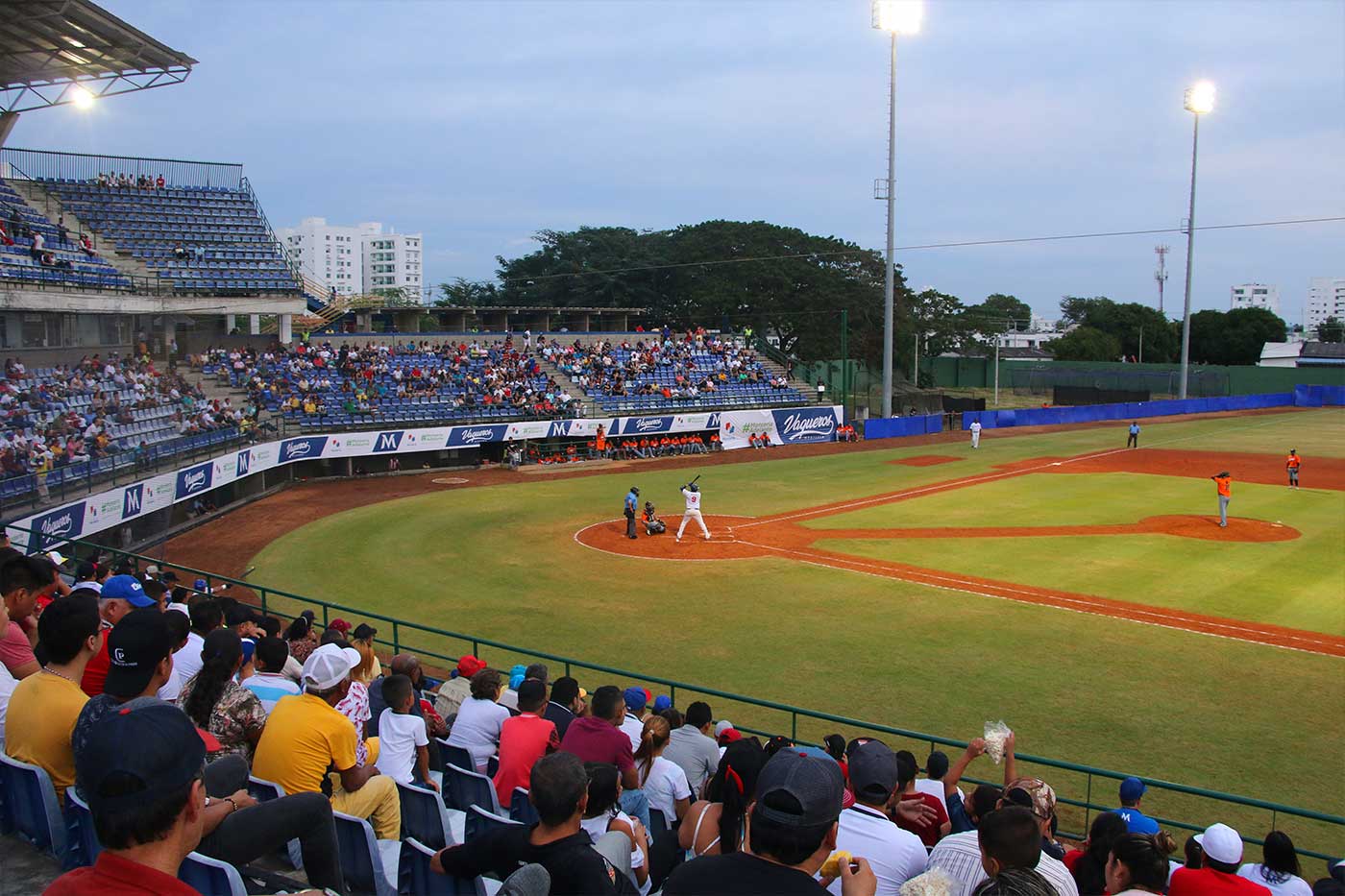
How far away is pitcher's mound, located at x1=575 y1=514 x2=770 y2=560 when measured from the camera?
2583cm

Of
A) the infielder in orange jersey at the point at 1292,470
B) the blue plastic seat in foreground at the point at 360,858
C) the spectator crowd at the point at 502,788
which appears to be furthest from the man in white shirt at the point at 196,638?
the infielder in orange jersey at the point at 1292,470

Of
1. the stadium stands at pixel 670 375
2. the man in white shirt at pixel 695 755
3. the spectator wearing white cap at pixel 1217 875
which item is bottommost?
the man in white shirt at pixel 695 755

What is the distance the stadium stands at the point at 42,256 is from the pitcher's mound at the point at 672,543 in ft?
63.4

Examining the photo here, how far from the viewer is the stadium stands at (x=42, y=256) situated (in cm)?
2989

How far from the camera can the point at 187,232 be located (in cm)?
4397

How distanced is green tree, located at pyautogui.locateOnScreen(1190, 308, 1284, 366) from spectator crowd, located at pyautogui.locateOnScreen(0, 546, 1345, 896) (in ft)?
384

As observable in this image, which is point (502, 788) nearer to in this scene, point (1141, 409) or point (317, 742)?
point (317, 742)

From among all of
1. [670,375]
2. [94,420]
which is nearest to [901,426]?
[670,375]

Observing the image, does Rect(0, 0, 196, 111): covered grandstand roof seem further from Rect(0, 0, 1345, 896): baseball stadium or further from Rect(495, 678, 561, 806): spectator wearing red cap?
Rect(495, 678, 561, 806): spectator wearing red cap

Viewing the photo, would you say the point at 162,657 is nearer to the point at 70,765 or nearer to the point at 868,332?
the point at 70,765

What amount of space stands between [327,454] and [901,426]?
1290 inches

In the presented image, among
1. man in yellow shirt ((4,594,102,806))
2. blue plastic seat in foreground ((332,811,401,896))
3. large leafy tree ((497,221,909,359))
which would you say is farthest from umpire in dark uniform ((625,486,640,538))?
large leafy tree ((497,221,909,359))

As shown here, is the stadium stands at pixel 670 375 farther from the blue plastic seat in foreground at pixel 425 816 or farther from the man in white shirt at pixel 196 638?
the blue plastic seat in foreground at pixel 425 816

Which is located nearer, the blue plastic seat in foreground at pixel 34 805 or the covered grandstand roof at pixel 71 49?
the blue plastic seat in foreground at pixel 34 805
